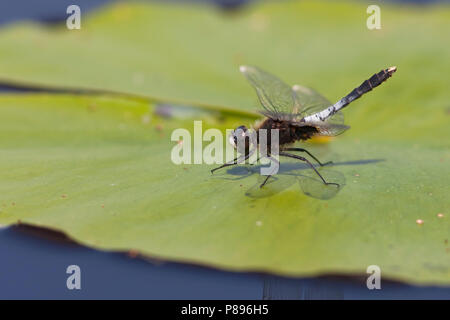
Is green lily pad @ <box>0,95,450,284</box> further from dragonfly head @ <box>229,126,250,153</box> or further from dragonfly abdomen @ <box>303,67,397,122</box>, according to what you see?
dragonfly abdomen @ <box>303,67,397,122</box>

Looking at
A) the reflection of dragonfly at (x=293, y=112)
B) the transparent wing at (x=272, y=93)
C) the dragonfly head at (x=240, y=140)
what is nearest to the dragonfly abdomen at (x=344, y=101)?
the reflection of dragonfly at (x=293, y=112)

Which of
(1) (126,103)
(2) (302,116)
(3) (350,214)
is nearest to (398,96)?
(2) (302,116)

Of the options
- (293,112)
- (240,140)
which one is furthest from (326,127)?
(240,140)

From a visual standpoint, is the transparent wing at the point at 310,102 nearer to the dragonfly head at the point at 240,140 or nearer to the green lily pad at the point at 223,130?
the green lily pad at the point at 223,130

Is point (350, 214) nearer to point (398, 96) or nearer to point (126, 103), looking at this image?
point (398, 96)

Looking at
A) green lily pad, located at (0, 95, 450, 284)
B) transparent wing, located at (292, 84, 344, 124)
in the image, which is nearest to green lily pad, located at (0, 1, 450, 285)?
green lily pad, located at (0, 95, 450, 284)

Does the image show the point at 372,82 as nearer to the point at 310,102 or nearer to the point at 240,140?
the point at 310,102
